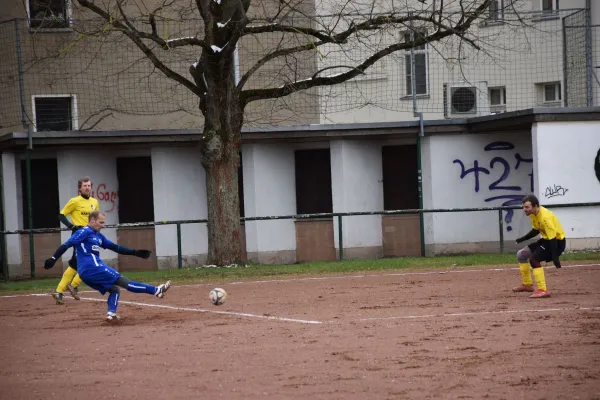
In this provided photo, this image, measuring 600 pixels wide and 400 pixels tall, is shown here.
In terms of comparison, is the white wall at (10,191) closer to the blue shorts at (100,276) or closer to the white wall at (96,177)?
the white wall at (96,177)

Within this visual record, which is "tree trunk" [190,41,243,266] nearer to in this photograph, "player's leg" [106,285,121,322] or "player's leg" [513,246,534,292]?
"player's leg" [513,246,534,292]

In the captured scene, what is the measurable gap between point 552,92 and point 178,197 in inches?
445

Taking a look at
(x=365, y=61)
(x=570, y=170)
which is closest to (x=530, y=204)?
(x=365, y=61)

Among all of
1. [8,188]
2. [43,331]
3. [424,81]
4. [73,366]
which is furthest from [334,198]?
[73,366]

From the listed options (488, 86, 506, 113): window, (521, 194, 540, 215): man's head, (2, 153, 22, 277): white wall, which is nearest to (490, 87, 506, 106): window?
(488, 86, 506, 113): window

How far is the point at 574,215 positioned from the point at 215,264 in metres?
8.75

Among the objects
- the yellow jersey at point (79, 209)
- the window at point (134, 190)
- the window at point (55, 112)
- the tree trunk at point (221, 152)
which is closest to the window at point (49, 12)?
the window at point (55, 112)

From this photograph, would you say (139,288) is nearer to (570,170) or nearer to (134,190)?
(570,170)

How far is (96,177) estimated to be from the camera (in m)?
29.9

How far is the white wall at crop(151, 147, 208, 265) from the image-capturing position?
29.5 meters

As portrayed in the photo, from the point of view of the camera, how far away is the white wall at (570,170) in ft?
83.4

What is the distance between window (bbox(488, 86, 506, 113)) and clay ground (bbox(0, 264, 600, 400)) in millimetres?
12943

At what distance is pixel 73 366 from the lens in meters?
11.1

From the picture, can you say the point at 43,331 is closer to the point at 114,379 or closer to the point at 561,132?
the point at 114,379
